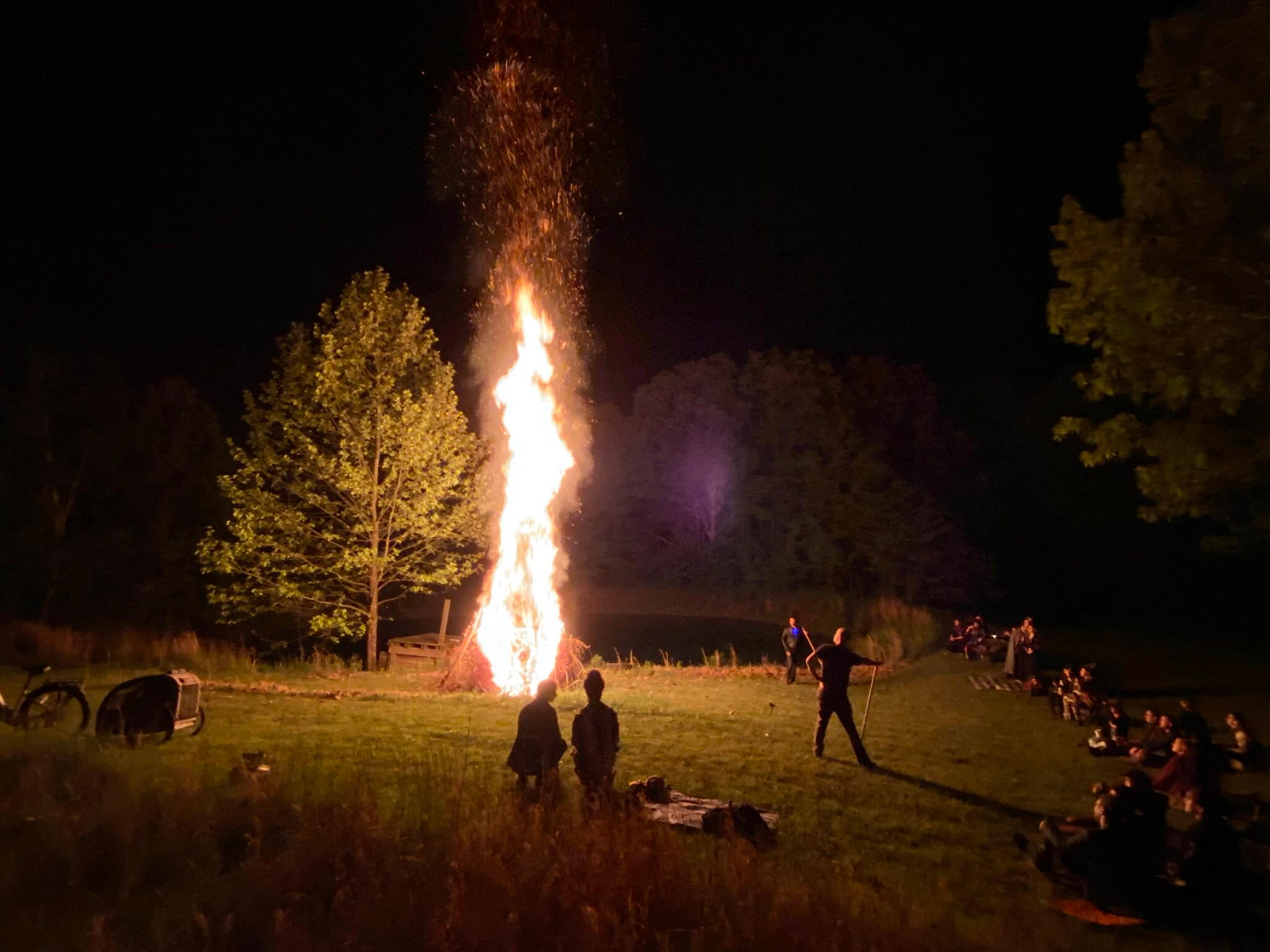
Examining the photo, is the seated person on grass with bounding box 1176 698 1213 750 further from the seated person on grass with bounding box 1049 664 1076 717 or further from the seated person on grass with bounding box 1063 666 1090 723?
the seated person on grass with bounding box 1049 664 1076 717

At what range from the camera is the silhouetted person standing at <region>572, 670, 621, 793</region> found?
9180mm

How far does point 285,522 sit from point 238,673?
3377mm

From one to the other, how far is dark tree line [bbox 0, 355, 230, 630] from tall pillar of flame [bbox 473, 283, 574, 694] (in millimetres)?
19279

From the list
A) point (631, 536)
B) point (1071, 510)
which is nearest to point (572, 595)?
point (631, 536)

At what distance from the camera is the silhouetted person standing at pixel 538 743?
29.9 feet

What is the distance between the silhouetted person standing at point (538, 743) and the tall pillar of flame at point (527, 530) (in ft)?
28.6

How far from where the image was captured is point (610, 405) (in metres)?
55.2

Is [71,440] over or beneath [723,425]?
beneath

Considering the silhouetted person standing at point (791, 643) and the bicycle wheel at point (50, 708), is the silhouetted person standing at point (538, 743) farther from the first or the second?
the silhouetted person standing at point (791, 643)

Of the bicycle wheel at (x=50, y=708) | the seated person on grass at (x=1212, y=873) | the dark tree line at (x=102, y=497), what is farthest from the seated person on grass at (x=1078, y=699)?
the dark tree line at (x=102, y=497)

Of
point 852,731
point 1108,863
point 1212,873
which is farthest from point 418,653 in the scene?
point 1212,873

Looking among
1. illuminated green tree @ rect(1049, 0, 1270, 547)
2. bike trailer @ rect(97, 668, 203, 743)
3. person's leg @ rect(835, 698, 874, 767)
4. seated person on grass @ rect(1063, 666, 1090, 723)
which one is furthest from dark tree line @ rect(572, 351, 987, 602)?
bike trailer @ rect(97, 668, 203, 743)

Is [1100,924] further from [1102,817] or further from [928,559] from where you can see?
[928,559]

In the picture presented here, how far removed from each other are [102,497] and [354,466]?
20.1 metres
